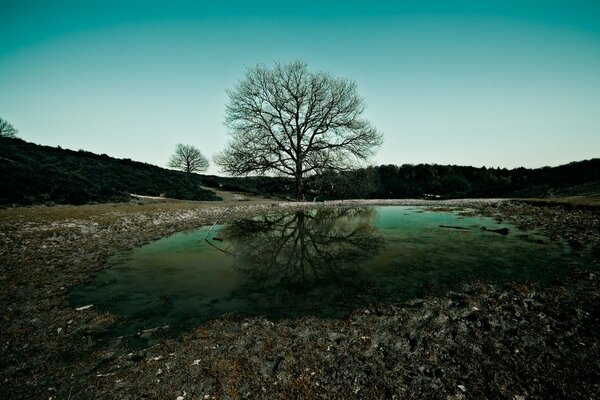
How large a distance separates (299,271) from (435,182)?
54.0m

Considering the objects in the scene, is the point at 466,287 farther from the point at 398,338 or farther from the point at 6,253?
the point at 6,253

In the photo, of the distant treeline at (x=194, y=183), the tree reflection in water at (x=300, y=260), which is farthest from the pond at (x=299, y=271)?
the distant treeline at (x=194, y=183)

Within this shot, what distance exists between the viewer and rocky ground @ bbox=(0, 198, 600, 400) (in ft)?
10.6

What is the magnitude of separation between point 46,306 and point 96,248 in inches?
199

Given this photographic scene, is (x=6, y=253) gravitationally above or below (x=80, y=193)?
below

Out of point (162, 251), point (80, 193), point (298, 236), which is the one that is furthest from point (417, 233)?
point (80, 193)

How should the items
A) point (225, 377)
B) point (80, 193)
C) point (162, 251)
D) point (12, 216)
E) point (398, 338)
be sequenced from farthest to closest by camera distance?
point (80, 193) → point (12, 216) → point (162, 251) → point (398, 338) → point (225, 377)

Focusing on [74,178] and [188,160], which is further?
[188,160]

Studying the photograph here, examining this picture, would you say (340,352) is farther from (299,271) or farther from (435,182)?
(435,182)

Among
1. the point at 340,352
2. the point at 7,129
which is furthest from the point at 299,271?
the point at 7,129

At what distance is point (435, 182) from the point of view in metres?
54.2

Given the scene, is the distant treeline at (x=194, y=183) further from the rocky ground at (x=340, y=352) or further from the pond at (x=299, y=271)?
the rocky ground at (x=340, y=352)

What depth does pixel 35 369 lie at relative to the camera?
3637 mm

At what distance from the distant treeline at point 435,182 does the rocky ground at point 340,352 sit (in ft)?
89.2
